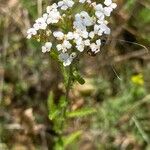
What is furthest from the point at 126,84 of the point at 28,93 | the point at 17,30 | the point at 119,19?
the point at 17,30

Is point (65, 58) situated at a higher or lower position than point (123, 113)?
higher

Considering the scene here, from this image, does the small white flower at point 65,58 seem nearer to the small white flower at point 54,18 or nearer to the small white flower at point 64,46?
the small white flower at point 64,46

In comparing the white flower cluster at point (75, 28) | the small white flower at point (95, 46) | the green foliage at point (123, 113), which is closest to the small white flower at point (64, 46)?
the white flower cluster at point (75, 28)

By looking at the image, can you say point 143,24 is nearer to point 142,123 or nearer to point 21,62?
point 142,123

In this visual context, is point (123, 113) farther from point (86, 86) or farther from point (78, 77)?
point (78, 77)

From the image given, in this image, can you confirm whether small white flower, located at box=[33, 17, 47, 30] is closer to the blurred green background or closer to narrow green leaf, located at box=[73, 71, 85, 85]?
narrow green leaf, located at box=[73, 71, 85, 85]

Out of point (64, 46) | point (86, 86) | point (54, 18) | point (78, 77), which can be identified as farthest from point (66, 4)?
point (86, 86)
